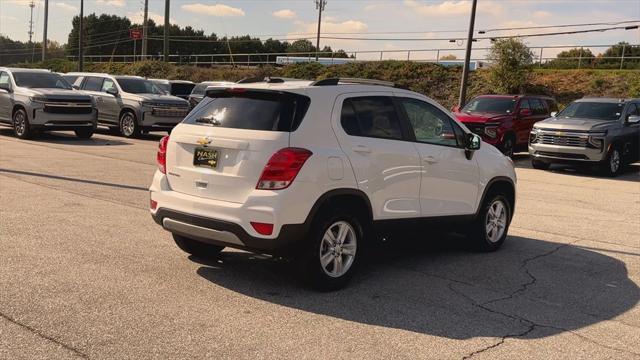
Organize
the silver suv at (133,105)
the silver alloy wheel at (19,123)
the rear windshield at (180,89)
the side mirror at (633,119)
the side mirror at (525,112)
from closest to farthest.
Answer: the side mirror at (633,119), the silver alloy wheel at (19,123), the side mirror at (525,112), the silver suv at (133,105), the rear windshield at (180,89)

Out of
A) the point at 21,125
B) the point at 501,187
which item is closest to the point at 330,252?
the point at 501,187

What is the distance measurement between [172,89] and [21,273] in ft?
81.8

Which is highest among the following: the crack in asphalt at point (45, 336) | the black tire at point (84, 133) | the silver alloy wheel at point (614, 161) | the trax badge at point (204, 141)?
the trax badge at point (204, 141)

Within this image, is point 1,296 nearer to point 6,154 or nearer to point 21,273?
point 21,273

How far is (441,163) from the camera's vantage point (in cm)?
638

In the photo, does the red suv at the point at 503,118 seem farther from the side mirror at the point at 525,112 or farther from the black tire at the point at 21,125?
the black tire at the point at 21,125

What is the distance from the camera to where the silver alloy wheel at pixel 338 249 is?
5.32 metres

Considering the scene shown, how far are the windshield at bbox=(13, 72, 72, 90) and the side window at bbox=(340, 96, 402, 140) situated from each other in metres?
14.8

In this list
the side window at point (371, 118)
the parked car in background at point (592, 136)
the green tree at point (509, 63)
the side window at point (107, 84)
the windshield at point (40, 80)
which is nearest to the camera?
the side window at point (371, 118)

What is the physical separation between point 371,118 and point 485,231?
225 centimetres

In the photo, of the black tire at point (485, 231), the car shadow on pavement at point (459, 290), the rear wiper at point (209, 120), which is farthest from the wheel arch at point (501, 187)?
the rear wiper at point (209, 120)

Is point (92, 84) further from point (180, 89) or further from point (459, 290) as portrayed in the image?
point (459, 290)

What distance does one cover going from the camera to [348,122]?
5.51m

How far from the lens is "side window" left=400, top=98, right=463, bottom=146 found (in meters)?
6.21
